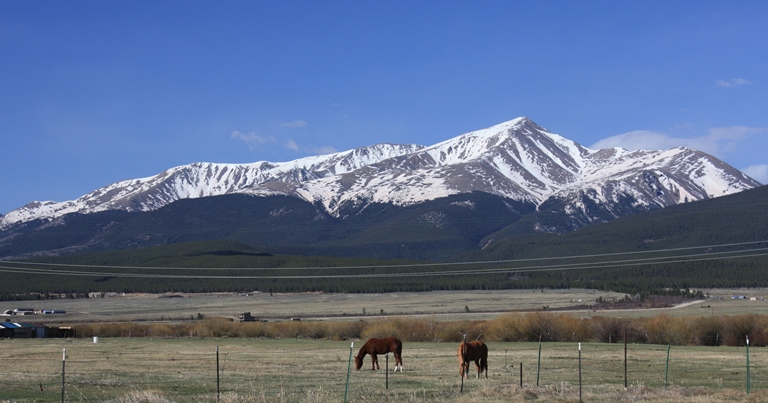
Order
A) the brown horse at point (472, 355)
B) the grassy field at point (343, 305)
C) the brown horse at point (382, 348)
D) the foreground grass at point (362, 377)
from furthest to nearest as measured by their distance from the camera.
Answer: the grassy field at point (343, 305), the brown horse at point (382, 348), the brown horse at point (472, 355), the foreground grass at point (362, 377)

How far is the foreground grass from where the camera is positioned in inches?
1151

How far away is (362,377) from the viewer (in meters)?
36.9

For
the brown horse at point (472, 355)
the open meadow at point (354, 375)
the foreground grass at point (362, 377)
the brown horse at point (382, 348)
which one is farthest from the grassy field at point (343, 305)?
the brown horse at point (472, 355)

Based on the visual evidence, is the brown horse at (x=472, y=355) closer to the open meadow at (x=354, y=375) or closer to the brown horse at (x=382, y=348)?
the open meadow at (x=354, y=375)

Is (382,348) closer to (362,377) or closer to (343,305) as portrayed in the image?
(362,377)

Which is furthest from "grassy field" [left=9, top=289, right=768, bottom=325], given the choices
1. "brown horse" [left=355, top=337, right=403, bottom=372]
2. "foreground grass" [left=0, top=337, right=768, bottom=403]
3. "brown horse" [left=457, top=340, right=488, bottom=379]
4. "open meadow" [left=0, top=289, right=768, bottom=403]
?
"brown horse" [left=457, top=340, right=488, bottom=379]

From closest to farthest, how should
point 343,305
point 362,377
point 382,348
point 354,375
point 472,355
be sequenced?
point 472,355, point 362,377, point 354,375, point 382,348, point 343,305

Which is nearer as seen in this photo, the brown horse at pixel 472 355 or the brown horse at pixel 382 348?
the brown horse at pixel 472 355

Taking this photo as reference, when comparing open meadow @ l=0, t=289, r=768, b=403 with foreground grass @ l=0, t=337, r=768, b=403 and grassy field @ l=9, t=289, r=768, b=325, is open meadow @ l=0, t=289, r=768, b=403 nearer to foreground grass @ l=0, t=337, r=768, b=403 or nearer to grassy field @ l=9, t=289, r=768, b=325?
foreground grass @ l=0, t=337, r=768, b=403

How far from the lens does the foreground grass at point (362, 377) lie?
95.9 feet

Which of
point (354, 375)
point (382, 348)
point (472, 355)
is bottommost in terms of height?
point (354, 375)

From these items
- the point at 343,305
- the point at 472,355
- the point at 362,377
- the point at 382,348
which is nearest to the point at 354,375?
the point at 362,377

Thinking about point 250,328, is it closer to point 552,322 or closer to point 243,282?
point 552,322

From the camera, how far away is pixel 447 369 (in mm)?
41031
